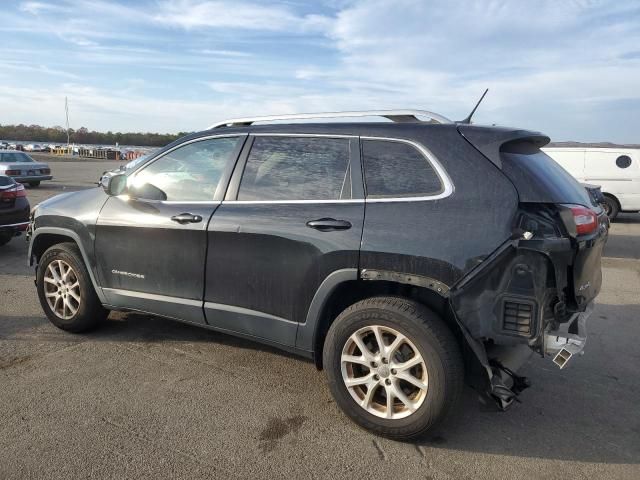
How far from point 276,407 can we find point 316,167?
161 cm

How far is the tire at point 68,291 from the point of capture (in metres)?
4.34

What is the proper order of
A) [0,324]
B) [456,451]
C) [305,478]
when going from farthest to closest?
1. [0,324]
2. [456,451]
3. [305,478]

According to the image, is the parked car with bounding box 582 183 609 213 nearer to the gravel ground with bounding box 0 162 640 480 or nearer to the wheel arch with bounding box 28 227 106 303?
the gravel ground with bounding box 0 162 640 480

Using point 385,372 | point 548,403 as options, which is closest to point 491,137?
point 385,372

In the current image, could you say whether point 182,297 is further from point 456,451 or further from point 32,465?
point 456,451

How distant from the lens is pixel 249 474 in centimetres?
267

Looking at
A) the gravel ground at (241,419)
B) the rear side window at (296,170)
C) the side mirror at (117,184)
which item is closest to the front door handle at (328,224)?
the rear side window at (296,170)

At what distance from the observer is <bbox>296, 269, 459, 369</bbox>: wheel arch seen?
3.06 meters

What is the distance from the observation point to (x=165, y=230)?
12.4 feet

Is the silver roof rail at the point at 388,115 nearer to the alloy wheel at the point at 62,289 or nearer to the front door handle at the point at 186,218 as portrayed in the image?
the front door handle at the point at 186,218

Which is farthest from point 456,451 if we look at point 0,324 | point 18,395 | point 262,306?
point 0,324

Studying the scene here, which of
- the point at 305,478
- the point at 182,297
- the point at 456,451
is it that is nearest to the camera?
the point at 305,478

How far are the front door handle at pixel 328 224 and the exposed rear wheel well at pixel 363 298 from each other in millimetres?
350

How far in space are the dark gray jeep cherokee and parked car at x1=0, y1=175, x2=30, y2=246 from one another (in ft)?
18.2
